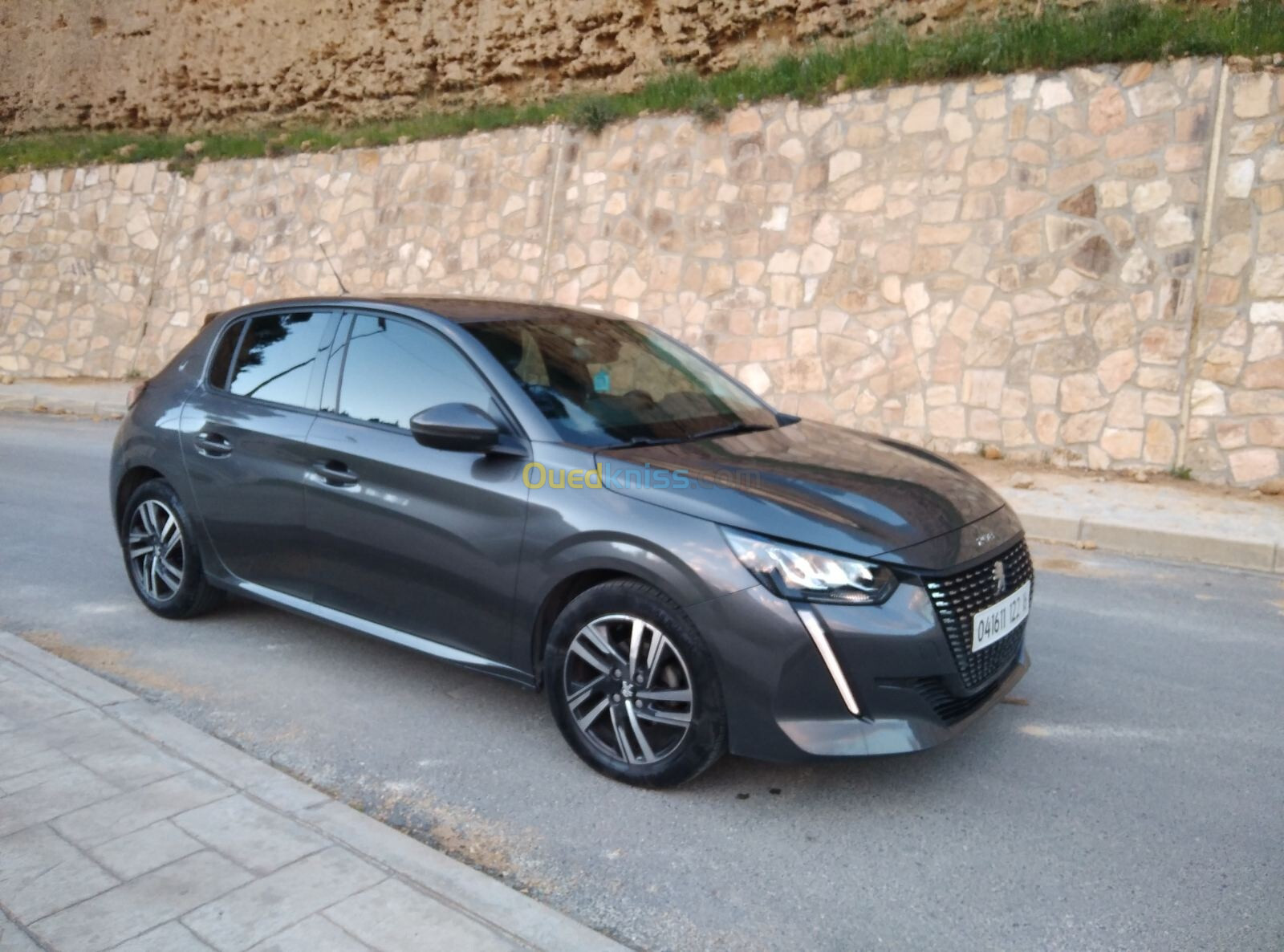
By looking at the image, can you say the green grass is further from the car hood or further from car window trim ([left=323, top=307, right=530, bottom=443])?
car window trim ([left=323, top=307, right=530, bottom=443])

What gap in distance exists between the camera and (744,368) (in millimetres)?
11555

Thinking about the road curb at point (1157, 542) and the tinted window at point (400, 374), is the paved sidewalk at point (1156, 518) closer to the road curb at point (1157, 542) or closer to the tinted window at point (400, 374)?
the road curb at point (1157, 542)

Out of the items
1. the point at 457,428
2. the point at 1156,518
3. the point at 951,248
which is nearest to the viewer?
the point at 457,428

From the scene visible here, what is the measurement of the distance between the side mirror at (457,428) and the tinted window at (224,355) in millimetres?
1742

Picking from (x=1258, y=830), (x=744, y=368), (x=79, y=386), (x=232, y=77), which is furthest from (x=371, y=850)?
(x=232, y=77)

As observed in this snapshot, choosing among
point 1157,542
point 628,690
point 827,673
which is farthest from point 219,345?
point 1157,542

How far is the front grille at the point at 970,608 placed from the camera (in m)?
3.50

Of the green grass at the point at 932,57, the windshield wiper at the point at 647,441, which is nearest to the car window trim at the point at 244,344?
the windshield wiper at the point at 647,441

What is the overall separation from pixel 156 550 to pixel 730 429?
2983 millimetres

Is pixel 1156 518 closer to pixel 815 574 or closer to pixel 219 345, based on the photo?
pixel 815 574

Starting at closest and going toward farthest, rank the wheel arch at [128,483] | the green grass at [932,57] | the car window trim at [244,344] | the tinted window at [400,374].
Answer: the tinted window at [400,374], the car window trim at [244,344], the wheel arch at [128,483], the green grass at [932,57]

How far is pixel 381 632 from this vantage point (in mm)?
4387

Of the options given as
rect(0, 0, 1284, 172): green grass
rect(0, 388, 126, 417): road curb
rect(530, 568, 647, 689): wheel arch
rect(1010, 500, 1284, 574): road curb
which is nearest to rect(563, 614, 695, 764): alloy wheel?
rect(530, 568, 647, 689): wheel arch

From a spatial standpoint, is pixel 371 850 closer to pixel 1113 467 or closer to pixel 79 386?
pixel 1113 467
